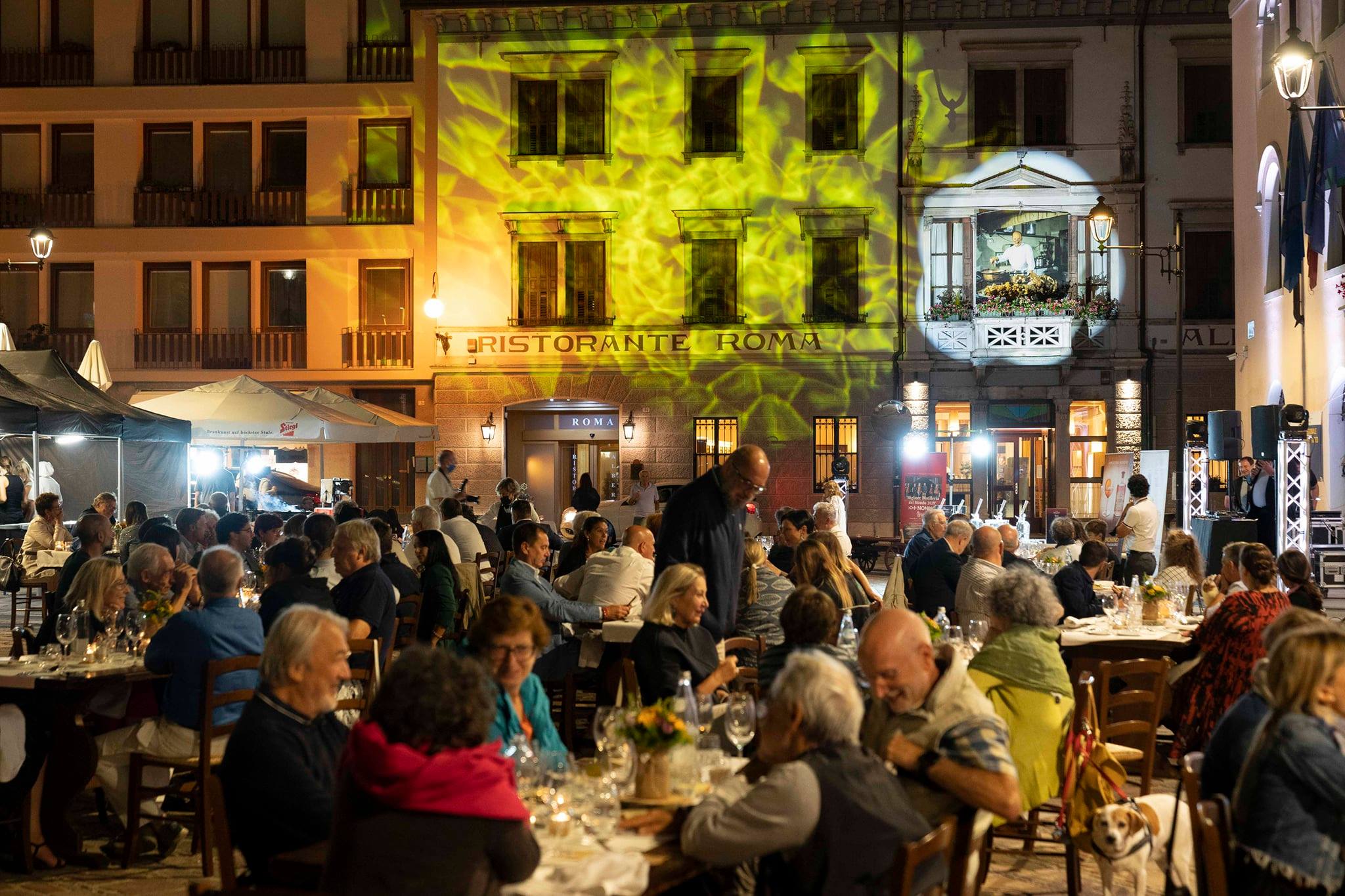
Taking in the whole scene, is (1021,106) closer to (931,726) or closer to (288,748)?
(931,726)

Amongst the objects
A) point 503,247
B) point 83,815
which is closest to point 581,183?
point 503,247

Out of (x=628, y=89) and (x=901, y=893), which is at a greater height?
(x=628, y=89)

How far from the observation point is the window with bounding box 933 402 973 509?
Result: 26.7m

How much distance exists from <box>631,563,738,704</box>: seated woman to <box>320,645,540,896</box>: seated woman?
2.67 metres

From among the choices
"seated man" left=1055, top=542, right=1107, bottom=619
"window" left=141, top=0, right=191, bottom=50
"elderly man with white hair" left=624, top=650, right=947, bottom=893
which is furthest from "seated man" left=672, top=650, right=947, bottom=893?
"window" left=141, top=0, right=191, bottom=50

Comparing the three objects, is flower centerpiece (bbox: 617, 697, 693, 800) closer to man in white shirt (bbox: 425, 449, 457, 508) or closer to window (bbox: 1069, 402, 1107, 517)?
man in white shirt (bbox: 425, 449, 457, 508)

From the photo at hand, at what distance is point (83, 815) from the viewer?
291 inches

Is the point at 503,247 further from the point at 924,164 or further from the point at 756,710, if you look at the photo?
the point at 756,710

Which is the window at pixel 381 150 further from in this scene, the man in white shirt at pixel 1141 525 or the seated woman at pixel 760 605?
the seated woman at pixel 760 605

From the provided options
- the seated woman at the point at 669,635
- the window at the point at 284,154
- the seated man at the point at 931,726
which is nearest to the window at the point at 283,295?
the window at the point at 284,154

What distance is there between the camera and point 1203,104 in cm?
2655

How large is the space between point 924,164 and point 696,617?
73.1 feet

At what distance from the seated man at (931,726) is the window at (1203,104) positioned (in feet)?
81.4

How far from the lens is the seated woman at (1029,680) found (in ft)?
17.3
